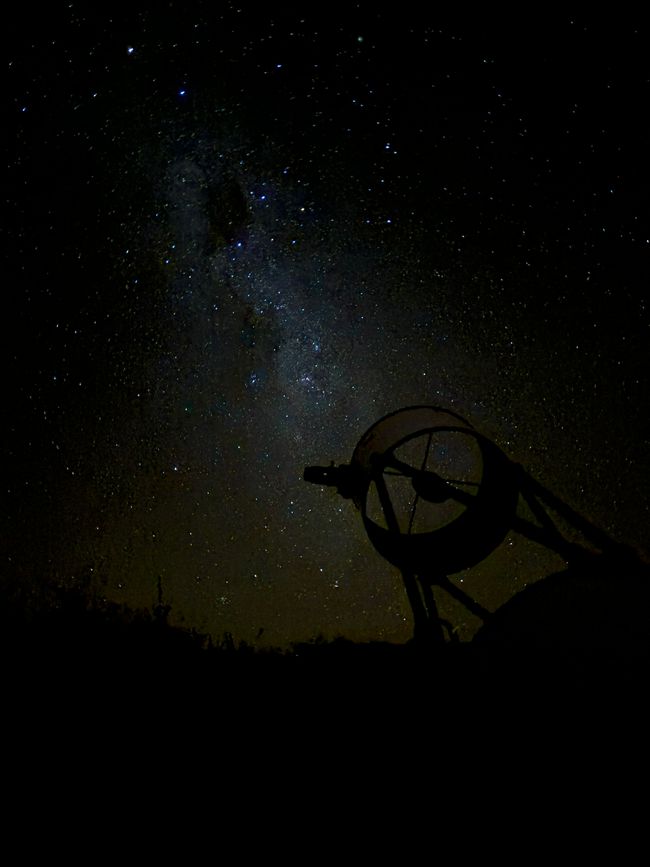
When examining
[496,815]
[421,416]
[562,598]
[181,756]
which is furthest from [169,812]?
[421,416]

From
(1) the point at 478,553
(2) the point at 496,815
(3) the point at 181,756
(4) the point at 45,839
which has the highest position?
(4) the point at 45,839

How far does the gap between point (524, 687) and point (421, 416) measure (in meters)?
3.69

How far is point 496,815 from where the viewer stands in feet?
12.0

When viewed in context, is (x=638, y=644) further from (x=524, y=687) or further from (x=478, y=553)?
(x=478, y=553)

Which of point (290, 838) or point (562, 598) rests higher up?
point (290, 838)

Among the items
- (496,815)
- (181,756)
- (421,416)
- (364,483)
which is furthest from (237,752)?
(421,416)

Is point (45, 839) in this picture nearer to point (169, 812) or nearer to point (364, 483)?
point (169, 812)

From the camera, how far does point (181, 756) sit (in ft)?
12.8

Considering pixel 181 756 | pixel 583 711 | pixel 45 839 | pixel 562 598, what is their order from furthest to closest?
1. pixel 562 598
2. pixel 583 711
3. pixel 181 756
4. pixel 45 839

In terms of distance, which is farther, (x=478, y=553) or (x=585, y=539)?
Answer: (x=478, y=553)

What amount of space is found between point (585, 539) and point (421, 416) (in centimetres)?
264

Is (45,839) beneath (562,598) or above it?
above

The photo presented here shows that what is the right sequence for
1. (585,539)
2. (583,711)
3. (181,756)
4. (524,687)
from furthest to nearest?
(585,539)
(524,687)
(583,711)
(181,756)

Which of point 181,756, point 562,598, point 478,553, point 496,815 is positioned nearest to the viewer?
point 496,815
